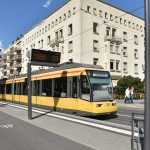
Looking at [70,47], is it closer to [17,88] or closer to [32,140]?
[17,88]

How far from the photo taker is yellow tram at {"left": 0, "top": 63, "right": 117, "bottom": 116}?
14945 mm

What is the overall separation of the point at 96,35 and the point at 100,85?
3452cm

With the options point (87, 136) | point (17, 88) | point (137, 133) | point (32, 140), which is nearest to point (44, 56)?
point (87, 136)

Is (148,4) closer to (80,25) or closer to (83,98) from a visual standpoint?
(83,98)

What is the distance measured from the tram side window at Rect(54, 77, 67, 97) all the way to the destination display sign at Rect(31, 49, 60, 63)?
4.01 ft

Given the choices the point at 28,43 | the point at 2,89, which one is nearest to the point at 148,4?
the point at 2,89

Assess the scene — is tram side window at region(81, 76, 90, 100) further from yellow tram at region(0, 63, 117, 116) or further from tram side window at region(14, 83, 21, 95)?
tram side window at region(14, 83, 21, 95)

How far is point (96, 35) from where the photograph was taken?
161 feet

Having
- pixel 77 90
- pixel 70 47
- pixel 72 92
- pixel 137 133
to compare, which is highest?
pixel 70 47

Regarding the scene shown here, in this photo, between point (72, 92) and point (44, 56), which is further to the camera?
point (44, 56)

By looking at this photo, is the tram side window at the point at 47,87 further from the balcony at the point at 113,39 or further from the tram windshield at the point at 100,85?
the balcony at the point at 113,39

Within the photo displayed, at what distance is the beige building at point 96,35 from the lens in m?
47.2

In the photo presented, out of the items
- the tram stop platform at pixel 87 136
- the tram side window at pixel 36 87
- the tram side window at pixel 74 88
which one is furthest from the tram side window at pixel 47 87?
the tram stop platform at pixel 87 136

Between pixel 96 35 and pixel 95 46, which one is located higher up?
pixel 96 35
